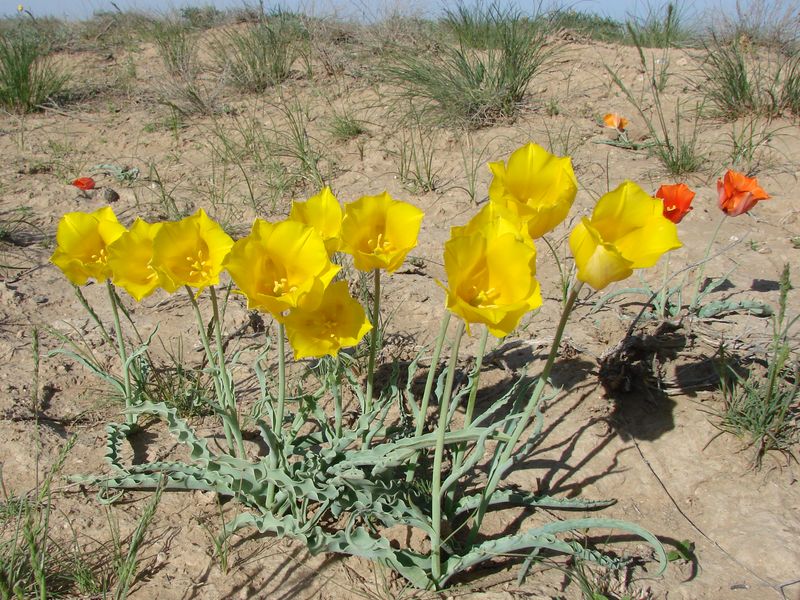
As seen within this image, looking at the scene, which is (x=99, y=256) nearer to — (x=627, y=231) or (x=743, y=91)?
(x=627, y=231)

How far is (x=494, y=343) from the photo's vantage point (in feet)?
8.45

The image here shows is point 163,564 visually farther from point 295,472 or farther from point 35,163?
point 35,163

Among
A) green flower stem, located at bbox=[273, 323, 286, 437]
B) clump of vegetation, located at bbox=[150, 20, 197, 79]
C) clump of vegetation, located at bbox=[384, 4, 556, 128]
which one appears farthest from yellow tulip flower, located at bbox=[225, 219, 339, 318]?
clump of vegetation, located at bbox=[150, 20, 197, 79]

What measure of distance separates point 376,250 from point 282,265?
0.22 metres

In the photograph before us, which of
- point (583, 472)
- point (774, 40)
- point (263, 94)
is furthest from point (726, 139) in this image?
point (263, 94)

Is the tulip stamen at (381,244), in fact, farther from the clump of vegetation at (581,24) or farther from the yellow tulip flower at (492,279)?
the clump of vegetation at (581,24)

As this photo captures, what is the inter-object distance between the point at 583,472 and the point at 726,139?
9.80 feet

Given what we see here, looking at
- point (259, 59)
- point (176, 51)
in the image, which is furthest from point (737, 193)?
point (176, 51)

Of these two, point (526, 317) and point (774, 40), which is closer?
point (526, 317)

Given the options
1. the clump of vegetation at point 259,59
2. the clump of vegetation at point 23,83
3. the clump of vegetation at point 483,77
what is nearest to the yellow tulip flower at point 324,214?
the clump of vegetation at point 483,77

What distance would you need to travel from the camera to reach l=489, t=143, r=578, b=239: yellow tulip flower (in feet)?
4.57

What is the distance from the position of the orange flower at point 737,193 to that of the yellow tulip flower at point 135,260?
2.08 meters

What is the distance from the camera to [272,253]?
143cm

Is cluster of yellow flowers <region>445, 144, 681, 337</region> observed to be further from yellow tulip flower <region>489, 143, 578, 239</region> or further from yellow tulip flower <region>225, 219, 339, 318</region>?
yellow tulip flower <region>225, 219, 339, 318</region>
